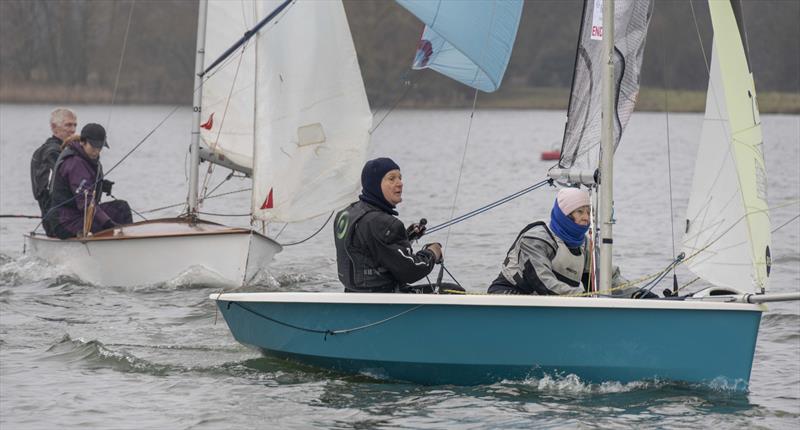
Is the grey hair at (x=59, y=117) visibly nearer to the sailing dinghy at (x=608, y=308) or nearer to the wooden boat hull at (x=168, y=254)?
the wooden boat hull at (x=168, y=254)

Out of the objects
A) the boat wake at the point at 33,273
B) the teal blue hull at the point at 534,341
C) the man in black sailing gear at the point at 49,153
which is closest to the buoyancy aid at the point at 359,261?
the teal blue hull at the point at 534,341

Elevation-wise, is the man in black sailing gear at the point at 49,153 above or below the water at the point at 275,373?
above

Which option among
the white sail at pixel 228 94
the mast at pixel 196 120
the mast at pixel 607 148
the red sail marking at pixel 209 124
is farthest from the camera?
the red sail marking at pixel 209 124

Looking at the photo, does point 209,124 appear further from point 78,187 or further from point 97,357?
point 97,357

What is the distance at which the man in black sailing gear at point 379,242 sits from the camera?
24.7ft

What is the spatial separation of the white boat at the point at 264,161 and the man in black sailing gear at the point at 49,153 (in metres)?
0.45

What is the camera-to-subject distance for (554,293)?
295 inches

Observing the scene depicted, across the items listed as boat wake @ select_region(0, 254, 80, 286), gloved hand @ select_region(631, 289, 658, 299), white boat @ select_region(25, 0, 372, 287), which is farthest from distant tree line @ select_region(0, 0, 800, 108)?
gloved hand @ select_region(631, 289, 658, 299)

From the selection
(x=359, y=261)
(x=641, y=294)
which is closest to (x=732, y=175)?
(x=641, y=294)

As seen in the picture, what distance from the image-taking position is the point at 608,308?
7.19 m

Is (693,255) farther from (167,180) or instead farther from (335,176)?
(167,180)

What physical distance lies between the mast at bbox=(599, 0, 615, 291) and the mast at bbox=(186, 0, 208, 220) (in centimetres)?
574

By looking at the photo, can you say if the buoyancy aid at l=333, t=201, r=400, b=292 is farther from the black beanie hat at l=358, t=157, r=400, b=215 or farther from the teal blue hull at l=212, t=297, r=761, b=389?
the teal blue hull at l=212, t=297, r=761, b=389

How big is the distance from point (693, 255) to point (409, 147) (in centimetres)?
3559
